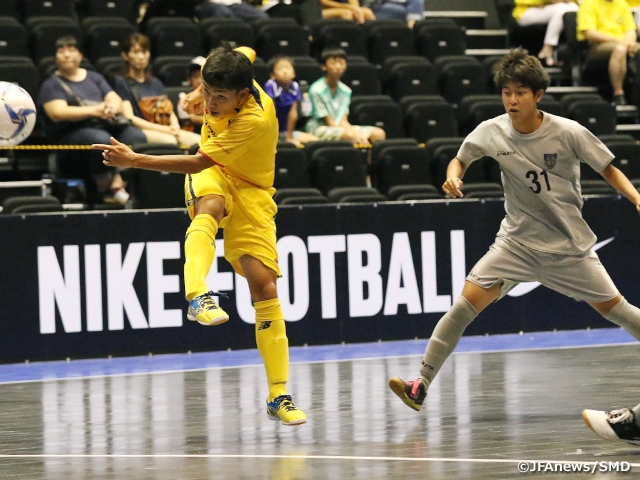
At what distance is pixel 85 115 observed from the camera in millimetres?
11969

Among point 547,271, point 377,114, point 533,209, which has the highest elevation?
point 377,114

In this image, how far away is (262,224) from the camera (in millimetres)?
7180

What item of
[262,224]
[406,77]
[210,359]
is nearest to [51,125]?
[210,359]

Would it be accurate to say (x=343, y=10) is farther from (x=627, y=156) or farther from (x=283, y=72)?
(x=627, y=156)

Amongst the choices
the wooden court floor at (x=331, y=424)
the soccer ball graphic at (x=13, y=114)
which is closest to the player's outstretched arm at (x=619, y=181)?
the wooden court floor at (x=331, y=424)

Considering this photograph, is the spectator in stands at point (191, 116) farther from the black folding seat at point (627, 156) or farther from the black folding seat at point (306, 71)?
the black folding seat at point (627, 156)

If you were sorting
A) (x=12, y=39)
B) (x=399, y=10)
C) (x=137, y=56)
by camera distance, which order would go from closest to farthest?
(x=137, y=56), (x=12, y=39), (x=399, y=10)

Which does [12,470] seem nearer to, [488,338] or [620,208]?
[488,338]

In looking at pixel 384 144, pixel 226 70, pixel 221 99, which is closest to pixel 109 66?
pixel 384 144

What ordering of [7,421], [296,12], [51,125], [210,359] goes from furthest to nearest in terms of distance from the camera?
[296,12], [51,125], [210,359], [7,421]

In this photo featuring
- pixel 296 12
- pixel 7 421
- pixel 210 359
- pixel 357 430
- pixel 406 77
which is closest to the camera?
pixel 357 430

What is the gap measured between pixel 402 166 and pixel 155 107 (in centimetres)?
258

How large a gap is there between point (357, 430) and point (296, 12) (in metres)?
9.58

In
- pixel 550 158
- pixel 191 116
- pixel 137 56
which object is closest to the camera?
pixel 550 158
